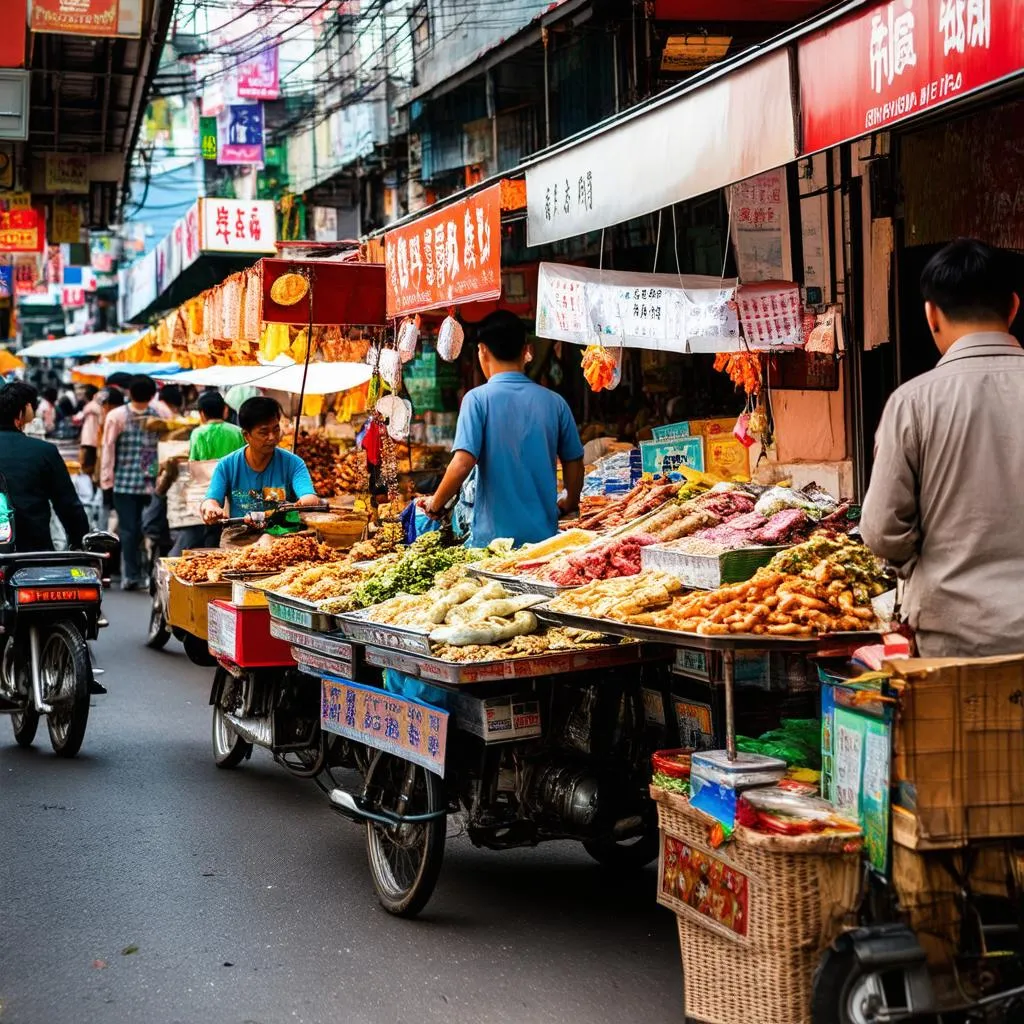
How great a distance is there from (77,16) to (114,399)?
527 centimetres

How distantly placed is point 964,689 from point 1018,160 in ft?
17.8

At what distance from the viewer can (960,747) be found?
12.8 ft

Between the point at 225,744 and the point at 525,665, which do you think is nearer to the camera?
the point at 525,665

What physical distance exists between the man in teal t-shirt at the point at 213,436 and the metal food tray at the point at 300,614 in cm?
688

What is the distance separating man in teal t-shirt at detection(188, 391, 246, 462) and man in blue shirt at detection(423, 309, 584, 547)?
6912 mm

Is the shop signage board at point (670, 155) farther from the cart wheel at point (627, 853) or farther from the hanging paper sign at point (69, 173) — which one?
the hanging paper sign at point (69, 173)

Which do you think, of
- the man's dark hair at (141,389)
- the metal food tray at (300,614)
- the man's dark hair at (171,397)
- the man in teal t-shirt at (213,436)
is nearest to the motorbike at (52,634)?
the metal food tray at (300,614)

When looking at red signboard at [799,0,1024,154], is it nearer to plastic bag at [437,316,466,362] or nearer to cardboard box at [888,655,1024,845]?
cardboard box at [888,655,1024,845]

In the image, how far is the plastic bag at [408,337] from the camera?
36.8ft

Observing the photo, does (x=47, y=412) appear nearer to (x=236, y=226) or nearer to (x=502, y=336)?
(x=236, y=226)

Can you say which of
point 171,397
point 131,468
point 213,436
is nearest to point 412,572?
point 213,436

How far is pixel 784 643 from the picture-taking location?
4477 millimetres

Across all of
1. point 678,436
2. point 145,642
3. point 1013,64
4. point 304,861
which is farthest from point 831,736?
point 145,642

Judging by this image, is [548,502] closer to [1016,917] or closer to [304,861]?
[304,861]
